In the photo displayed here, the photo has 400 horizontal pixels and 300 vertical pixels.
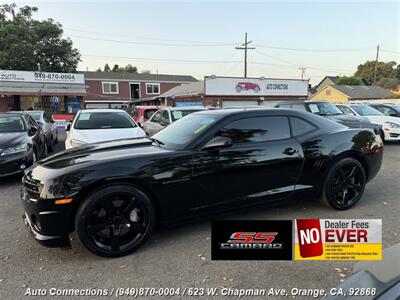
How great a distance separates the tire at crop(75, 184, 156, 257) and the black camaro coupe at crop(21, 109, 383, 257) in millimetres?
10

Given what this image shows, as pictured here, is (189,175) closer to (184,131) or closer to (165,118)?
(184,131)

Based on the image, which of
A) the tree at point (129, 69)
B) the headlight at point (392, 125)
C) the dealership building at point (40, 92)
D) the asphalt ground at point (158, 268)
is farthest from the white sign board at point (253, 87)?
the tree at point (129, 69)

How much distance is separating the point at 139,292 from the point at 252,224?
166 centimetres

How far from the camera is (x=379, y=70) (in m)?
90.2

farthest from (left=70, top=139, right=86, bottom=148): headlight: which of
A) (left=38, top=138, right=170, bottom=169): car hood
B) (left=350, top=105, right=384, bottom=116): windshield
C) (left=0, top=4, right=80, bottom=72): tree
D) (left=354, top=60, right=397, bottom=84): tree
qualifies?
(left=354, top=60, right=397, bottom=84): tree

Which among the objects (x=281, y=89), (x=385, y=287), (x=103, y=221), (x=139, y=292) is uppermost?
(x=281, y=89)

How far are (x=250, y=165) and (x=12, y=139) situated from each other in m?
5.21

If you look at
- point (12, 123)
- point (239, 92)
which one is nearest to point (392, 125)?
point (12, 123)

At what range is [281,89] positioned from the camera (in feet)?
103

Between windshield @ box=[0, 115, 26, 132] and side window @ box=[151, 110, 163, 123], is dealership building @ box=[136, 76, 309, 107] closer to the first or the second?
side window @ box=[151, 110, 163, 123]

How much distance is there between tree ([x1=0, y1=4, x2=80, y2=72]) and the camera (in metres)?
33.9

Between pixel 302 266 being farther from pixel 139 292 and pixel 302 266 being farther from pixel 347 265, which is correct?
pixel 139 292

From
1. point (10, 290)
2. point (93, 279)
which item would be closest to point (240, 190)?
point (93, 279)

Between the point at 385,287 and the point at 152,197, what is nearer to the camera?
the point at 385,287
